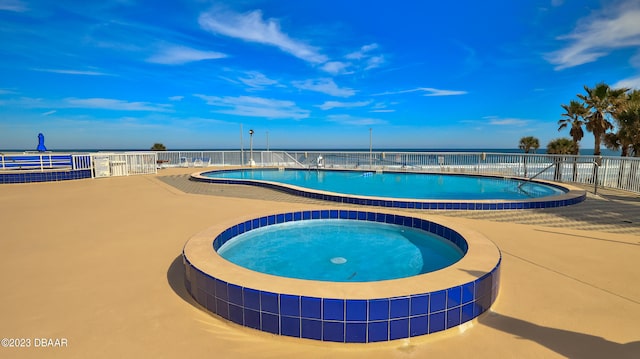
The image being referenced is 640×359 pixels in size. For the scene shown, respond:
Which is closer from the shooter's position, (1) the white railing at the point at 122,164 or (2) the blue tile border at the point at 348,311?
(2) the blue tile border at the point at 348,311

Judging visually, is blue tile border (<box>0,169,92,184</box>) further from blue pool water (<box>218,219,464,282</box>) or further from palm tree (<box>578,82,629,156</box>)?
palm tree (<box>578,82,629,156</box>)

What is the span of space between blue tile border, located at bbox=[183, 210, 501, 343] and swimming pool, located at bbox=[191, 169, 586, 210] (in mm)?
4184

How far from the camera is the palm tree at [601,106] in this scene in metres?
10.9

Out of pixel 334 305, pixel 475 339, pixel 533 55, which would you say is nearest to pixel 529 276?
pixel 475 339

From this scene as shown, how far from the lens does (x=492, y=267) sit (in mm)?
2553

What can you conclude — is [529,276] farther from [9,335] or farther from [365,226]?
[9,335]

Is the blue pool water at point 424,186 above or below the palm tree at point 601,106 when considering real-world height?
below

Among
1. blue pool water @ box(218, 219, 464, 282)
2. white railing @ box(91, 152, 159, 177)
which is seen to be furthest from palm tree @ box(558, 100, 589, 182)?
white railing @ box(91, 152, 159, 177)

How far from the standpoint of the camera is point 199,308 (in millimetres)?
2438

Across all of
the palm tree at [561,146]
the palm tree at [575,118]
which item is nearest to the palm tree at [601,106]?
the palm tree at [575,118]

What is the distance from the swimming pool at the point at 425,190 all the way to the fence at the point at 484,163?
98cm

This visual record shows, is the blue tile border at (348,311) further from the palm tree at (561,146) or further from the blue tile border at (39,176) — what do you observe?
the palm tree at (561,146)

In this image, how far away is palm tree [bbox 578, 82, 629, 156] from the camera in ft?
35.8

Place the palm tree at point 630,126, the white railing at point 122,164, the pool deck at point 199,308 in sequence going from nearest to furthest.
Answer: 1. the pool deck at point 199,308
2. the palm tree at point 630,126
3. the white railing at point 122,164
